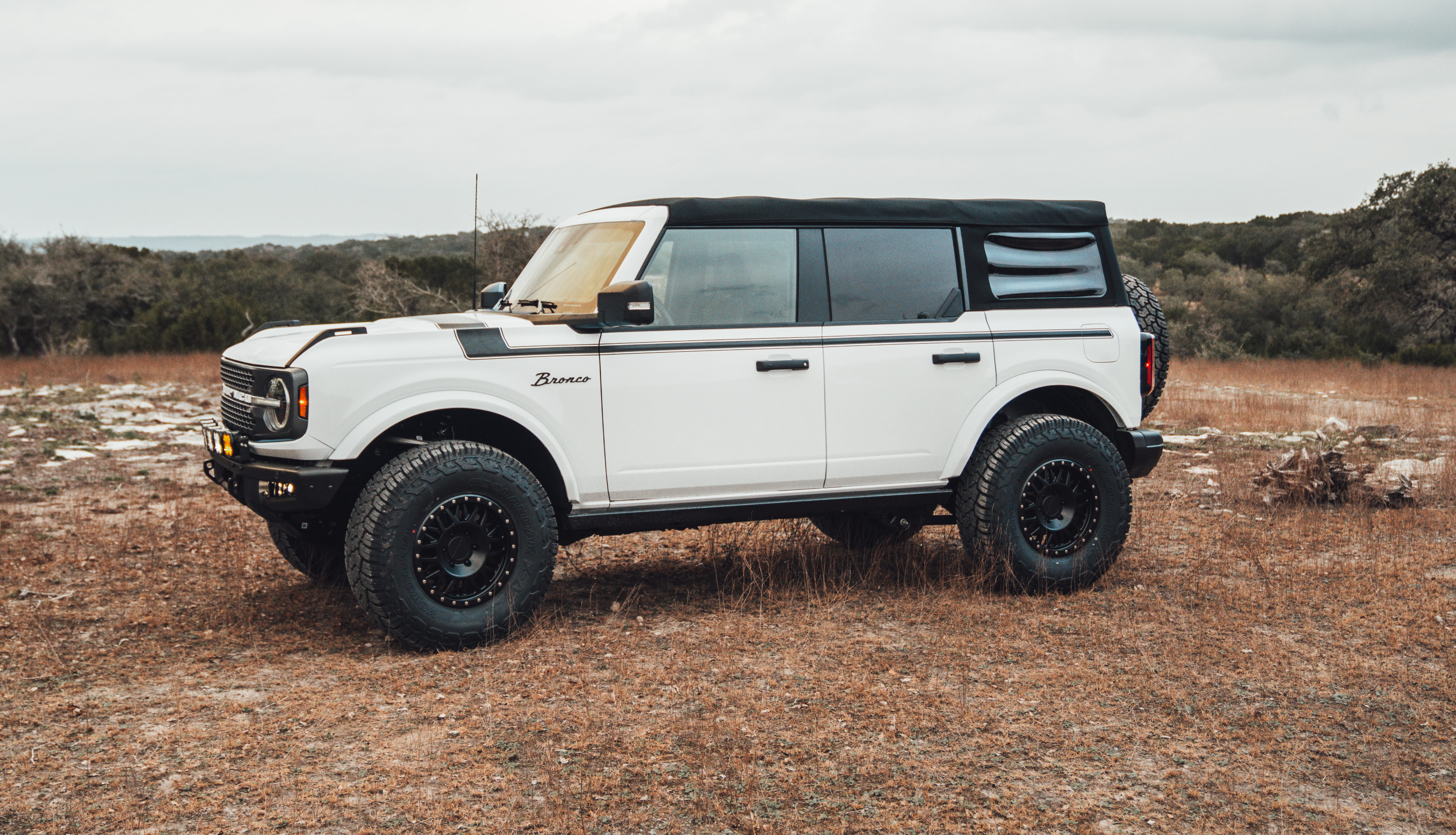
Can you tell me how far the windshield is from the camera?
576 cm

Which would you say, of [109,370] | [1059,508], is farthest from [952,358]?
[109,370]

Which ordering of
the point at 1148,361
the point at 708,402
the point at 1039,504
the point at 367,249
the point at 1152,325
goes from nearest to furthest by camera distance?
the point at 708,402 < the point at 1039,504 < the point at 1148,361 < the point at 1152,325 < the point at 367,249

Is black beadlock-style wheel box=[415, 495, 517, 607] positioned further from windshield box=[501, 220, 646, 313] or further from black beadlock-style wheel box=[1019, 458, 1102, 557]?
black beadlock-style wheel box=[1019, 458, 1102, 557]

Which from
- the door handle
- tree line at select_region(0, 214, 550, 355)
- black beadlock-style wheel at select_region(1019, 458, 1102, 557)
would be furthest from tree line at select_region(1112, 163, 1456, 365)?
the door handle

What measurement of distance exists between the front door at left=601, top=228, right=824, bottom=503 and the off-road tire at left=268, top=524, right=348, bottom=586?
2087 millimetres

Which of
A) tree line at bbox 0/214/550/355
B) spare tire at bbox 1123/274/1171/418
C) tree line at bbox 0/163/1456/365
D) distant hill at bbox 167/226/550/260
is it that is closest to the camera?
spare tire at bbox 1123/274/1171/418

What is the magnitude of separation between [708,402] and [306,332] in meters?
2.01

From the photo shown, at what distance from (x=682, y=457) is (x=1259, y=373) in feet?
67.6

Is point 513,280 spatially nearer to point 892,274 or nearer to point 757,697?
point 892,274

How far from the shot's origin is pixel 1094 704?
461 centimetres

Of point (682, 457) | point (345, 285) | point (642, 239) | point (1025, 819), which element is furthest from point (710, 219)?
point (345, 285)

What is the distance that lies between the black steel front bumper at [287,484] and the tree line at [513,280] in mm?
17283

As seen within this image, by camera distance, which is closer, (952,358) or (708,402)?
(708,402)

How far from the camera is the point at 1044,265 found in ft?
21.6
